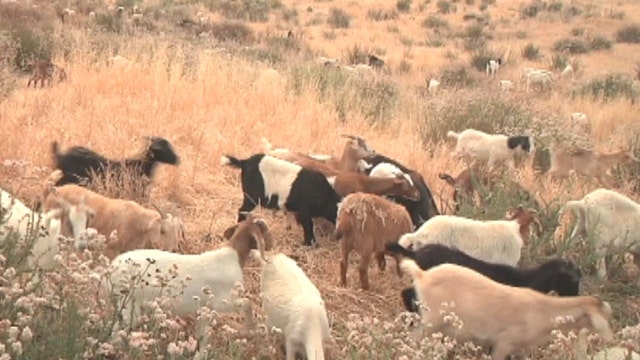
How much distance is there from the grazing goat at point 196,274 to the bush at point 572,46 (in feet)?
85.2

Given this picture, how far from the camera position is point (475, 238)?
5676 millimetres

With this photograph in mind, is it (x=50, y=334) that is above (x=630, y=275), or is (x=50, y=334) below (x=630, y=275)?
above

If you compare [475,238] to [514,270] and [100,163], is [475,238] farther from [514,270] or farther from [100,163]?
[100,163]

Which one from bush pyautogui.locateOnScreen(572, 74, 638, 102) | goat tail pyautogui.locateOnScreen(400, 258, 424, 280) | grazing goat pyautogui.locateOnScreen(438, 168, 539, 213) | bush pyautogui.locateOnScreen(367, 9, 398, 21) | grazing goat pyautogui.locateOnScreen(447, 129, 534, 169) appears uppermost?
goat tail pyautogui.locateOnScreen(400, 258, 424, 280)

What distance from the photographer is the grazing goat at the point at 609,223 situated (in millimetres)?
6082

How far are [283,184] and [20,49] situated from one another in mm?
8645

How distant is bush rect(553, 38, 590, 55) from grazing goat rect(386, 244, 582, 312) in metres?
25.0

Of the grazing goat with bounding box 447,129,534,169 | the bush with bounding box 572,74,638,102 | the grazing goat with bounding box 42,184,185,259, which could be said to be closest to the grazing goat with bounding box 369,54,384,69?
the bush with bounding box 572,74,638,102

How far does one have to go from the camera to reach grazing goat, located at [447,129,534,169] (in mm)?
9969

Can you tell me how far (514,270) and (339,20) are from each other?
1127 inches

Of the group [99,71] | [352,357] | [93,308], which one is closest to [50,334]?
[93,308]

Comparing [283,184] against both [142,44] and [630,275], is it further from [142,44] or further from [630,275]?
[142,44]

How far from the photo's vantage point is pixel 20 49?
13.5 meters

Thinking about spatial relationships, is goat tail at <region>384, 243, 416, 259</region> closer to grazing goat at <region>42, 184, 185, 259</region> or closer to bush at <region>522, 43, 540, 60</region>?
grazing goat at <region>42, 184, 185, 259</region>
